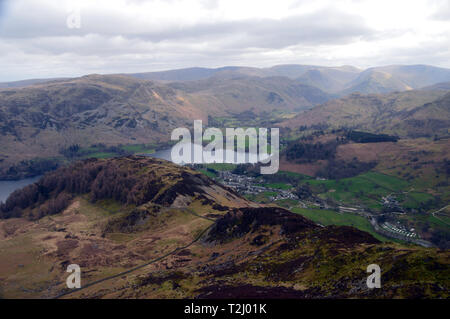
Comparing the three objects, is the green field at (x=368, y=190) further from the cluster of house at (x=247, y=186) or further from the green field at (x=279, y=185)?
the cluster of house at (x=247, y=186)

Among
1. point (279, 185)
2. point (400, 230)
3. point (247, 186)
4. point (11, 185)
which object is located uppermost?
point (247, 186)

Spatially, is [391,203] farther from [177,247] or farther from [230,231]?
[177,247]

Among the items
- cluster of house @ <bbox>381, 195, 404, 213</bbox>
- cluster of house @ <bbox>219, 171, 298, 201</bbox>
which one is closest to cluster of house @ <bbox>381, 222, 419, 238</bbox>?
cluster of house @ <bbox>381, 195, 404, 213</bbox>

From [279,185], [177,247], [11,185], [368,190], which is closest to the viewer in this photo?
[177,247]

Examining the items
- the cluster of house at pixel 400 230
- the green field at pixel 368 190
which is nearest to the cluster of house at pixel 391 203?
the green field at pixel 368 190

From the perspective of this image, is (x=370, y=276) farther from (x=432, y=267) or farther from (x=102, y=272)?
(x=102, y=272)

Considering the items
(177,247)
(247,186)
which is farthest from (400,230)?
(177,247)

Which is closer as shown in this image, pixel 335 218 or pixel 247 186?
pixel 335 218

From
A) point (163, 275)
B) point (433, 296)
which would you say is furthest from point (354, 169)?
point (433, 296)
